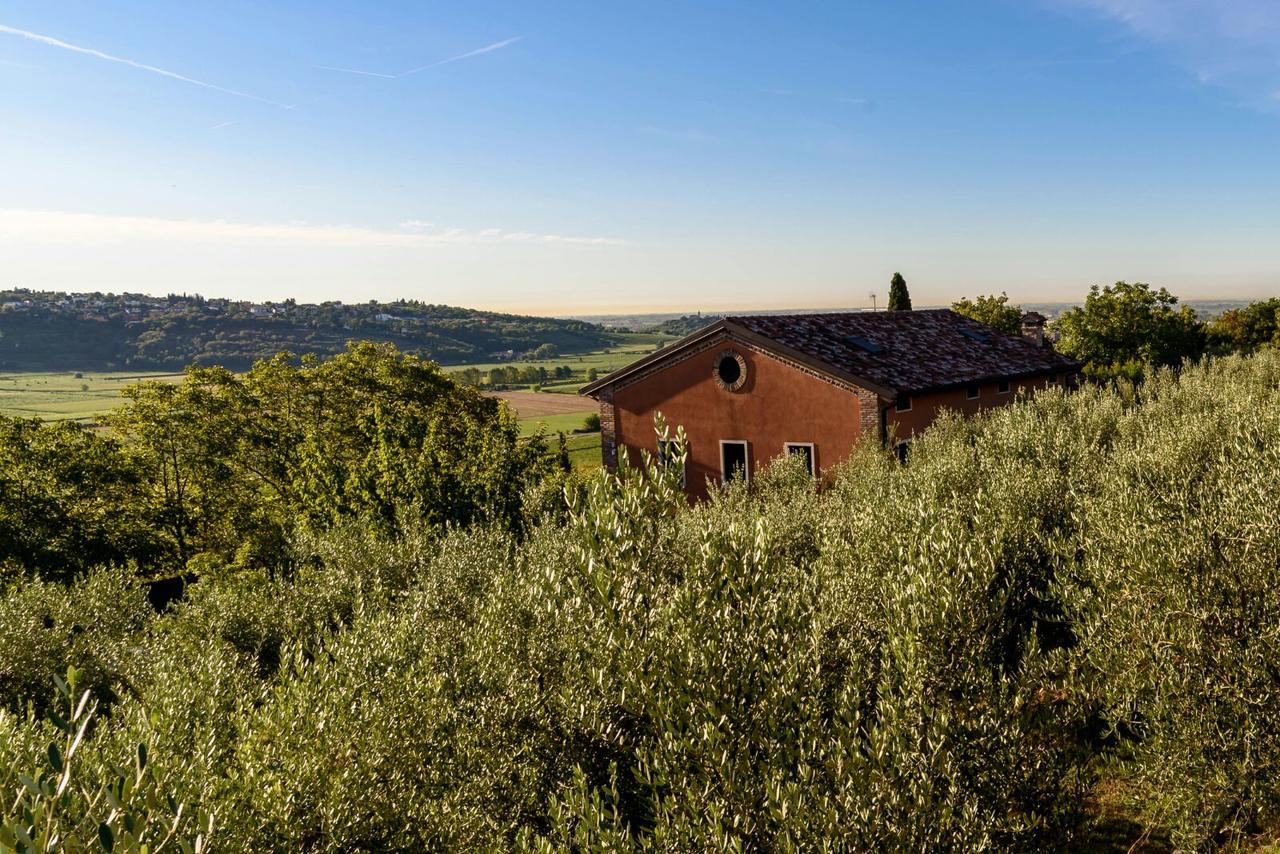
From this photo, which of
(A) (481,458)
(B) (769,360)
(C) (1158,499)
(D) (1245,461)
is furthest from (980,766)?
(B) (769,360)

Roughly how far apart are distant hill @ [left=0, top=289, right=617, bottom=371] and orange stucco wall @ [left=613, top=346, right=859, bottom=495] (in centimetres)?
7621

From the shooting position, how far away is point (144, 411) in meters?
34.7

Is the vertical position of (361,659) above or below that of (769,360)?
below

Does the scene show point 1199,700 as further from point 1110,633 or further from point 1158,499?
point 1158,499

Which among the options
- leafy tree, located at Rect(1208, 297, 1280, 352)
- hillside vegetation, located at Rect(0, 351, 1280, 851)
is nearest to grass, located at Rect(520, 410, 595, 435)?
leafy tree, located at Rect(1208, 297, 1280, 352)

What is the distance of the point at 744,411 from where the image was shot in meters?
29.6

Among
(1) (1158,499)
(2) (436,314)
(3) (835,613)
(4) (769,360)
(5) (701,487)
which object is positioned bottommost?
(5) (701,487)

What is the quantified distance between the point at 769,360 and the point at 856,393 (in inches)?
140

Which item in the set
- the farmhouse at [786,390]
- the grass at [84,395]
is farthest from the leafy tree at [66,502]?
the grass at [84,395]

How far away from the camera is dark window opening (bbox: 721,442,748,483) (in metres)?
29.8

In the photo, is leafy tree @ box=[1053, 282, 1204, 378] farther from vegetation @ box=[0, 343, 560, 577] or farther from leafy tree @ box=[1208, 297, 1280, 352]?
vegetation @ box=[0, 343, 560, 577]

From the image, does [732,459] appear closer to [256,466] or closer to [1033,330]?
[256,466]

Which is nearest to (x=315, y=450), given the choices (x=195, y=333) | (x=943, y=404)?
(x=943, y=404)

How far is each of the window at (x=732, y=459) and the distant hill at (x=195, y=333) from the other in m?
79.5
